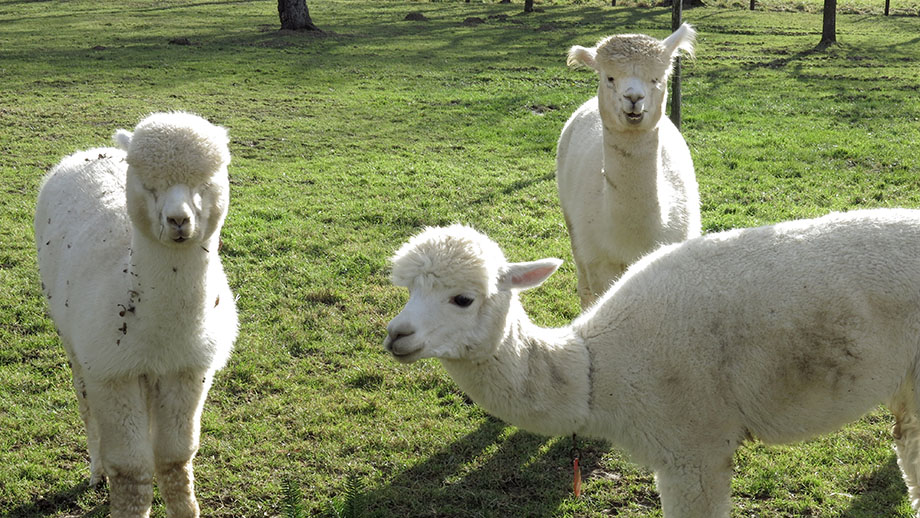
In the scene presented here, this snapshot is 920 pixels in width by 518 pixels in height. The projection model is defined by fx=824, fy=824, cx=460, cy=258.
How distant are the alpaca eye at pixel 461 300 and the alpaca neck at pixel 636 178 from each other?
190 centimetres

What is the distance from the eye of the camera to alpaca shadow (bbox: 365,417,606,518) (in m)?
4.10

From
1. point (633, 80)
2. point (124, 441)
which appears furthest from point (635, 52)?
point (124, 441)

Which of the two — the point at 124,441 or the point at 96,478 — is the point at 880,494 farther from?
the point at 96,478

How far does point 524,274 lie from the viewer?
3084 mm

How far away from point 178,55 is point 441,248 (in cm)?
1598

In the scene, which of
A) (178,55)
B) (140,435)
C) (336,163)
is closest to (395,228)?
(336,163)

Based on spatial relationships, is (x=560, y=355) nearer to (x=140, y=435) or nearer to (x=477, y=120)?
(x=140, y=435)

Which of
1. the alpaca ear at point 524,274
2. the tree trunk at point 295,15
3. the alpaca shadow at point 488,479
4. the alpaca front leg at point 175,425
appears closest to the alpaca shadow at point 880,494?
the alpaca shadow at point 488,479

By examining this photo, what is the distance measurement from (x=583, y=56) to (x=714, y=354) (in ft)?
7.99

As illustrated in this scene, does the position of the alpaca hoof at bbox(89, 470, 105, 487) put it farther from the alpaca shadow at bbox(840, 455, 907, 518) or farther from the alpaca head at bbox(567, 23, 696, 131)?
Answer: the alpaca shadow at bbox(840, 455, 907, 518)

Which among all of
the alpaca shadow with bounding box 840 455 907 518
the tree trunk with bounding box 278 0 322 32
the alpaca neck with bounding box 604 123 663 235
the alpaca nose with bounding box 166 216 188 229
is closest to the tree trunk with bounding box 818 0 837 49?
the tree trunk with bounding box 278 0 322 32

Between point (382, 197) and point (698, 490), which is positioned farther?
point (382, 197)

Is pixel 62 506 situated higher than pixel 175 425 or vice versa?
pixel 175 425

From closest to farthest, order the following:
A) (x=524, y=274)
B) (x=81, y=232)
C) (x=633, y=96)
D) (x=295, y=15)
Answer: (x=524, y=274) < (x=81, y=232) < (x=633, y=96) < (x=295, y=15)
